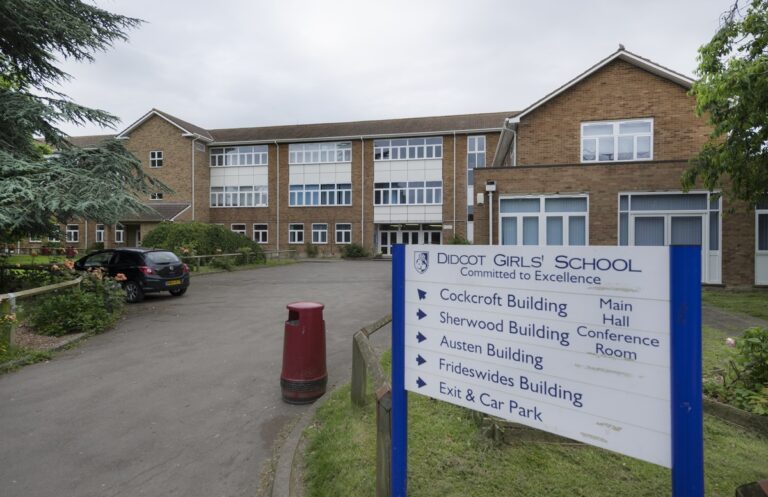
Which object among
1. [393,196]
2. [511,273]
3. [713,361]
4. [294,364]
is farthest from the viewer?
[393,196]

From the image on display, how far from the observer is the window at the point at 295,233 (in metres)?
37.7

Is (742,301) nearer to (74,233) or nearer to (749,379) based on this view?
(749,379)

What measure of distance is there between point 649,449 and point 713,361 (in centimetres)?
544

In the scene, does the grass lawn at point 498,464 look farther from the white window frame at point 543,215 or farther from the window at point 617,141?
the window at point 617,141

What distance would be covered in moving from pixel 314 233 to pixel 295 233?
171 cm

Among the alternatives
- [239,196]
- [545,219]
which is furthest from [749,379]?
[239,196]

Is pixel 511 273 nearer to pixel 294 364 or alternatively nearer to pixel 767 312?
pixel 294 364

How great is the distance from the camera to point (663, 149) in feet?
54.5

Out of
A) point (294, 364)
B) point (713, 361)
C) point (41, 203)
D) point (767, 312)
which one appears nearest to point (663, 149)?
point (767, 312)

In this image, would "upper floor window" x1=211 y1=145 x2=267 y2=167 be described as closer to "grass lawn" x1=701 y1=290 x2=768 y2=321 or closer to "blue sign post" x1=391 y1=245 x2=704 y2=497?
"grass lawn" x1=701 y1=290 x2=768 y2=321

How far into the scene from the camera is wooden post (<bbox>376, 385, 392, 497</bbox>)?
2568 millimetres

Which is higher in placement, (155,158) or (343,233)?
(155,158)

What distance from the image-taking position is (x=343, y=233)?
3684 cm

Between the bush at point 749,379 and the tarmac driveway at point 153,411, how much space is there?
14.0ft
